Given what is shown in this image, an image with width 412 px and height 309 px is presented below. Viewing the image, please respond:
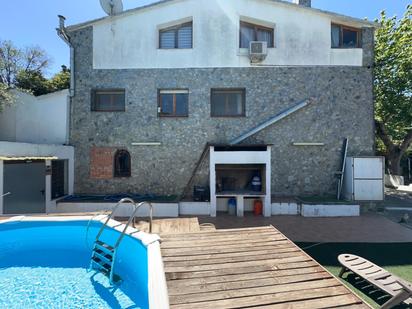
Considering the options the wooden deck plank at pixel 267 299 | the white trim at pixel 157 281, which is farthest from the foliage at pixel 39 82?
the wooden deck plank at pixel 267 299

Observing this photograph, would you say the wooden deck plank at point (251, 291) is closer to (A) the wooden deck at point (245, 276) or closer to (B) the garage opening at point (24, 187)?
(A) the wooden deck at point (245, 276)

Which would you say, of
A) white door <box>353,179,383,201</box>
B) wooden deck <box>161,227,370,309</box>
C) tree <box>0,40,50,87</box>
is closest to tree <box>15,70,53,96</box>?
tree <box>0,40,50,87</box>

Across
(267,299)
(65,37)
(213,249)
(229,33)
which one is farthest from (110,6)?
(267,299)

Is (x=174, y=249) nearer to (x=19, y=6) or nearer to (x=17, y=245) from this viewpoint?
(x=17, y=245)

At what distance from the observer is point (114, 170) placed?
12711 mm

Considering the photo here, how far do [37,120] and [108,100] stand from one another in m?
3.74

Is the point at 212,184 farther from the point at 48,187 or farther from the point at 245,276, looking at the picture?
the point at 48,187

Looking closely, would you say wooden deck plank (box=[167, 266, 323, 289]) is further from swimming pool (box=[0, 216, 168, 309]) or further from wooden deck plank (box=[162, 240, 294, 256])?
wooden deck plank (box=[162, 240, 294, 256])

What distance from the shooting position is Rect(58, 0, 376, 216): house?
1246 centimetres

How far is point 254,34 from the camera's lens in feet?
41.8

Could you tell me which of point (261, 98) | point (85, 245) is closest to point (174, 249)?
point (85, 245)

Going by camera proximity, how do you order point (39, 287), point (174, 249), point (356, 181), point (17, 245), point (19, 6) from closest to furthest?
1. point (174, 249)
2. point (39, 287)
3. point (17, 245)
4. point (356, 181)
5. point (19, 6)

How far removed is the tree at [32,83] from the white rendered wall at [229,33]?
25.3 ft

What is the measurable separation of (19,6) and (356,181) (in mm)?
18844
